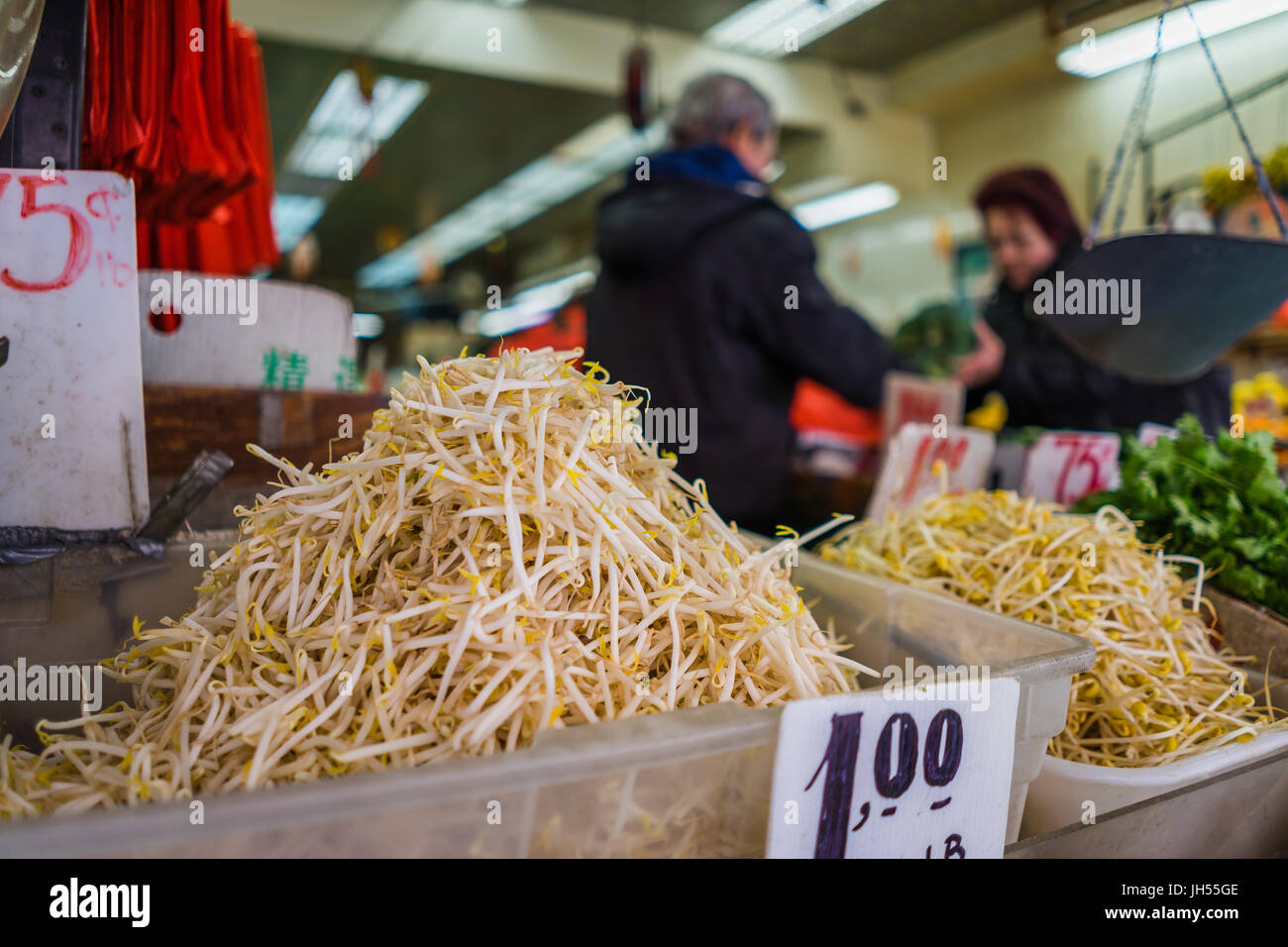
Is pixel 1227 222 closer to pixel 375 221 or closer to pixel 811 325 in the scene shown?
pixel 811 325

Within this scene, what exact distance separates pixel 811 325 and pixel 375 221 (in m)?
9.87

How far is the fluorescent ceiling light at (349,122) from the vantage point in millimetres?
6066

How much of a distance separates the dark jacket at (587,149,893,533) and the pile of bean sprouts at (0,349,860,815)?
1237mm

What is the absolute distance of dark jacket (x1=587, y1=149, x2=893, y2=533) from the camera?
2068 millimetres

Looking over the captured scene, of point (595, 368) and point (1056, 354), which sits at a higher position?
point (1056, 354)

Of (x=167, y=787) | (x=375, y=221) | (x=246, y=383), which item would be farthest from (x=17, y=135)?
(x=375, y=221)

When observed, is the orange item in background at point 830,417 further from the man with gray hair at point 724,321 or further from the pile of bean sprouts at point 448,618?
the pile of bean sprouts at point 448,618

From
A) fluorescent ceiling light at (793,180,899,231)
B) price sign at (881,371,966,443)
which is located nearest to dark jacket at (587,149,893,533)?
price sign at (881,371,966,443)

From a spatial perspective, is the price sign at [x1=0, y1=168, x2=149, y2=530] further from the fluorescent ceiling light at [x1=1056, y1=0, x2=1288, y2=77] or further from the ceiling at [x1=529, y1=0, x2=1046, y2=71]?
the ceiling at [x1=529, y1=0, x2=1046, y2=71]

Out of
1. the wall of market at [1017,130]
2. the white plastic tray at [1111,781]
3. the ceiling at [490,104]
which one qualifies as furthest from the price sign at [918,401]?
the wall of market at [1017,130]

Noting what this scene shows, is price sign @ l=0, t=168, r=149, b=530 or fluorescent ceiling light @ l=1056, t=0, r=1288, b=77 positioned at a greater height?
fluorescent ceiling light @ l=1056, t=0, r=1288, b=77

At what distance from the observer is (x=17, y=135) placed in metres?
0.95

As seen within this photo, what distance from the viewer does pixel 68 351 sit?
0.90 meters

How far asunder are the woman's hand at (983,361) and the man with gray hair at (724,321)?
577 millimetres
